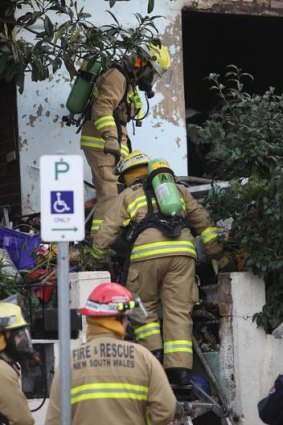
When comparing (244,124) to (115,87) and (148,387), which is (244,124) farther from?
(148,387)

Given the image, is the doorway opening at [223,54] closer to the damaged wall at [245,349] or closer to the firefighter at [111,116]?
the firefighter at [111,116]

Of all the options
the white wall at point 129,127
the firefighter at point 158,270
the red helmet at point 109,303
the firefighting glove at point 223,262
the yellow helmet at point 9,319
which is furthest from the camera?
the white wall at point 129,127

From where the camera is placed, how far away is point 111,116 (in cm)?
964

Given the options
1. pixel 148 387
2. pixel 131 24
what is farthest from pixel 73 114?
pixel 148 387

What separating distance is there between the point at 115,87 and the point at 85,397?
15.0ft

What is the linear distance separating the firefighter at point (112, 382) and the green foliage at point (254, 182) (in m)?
3.24

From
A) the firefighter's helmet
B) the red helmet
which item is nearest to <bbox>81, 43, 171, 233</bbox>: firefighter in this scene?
the firefighter's helmet

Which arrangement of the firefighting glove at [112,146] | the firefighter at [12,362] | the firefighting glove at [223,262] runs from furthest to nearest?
the firefighting glove at [112,146] < the firefighting glove at [223,262] < the firefighter at [12,362]

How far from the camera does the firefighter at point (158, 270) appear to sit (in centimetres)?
852

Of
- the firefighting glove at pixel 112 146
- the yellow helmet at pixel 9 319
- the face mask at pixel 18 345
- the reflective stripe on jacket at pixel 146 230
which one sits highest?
the firefighting glove at pixel 112 146

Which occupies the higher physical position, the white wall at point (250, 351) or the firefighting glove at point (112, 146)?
the firefighting glove at point (112, 146)

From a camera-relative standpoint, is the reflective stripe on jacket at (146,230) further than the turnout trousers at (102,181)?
No

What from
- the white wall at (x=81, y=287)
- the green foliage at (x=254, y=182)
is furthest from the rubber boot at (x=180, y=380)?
the green foliage at (x=254, y=182)

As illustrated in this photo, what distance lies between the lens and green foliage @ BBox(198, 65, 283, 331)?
8.84 metres
